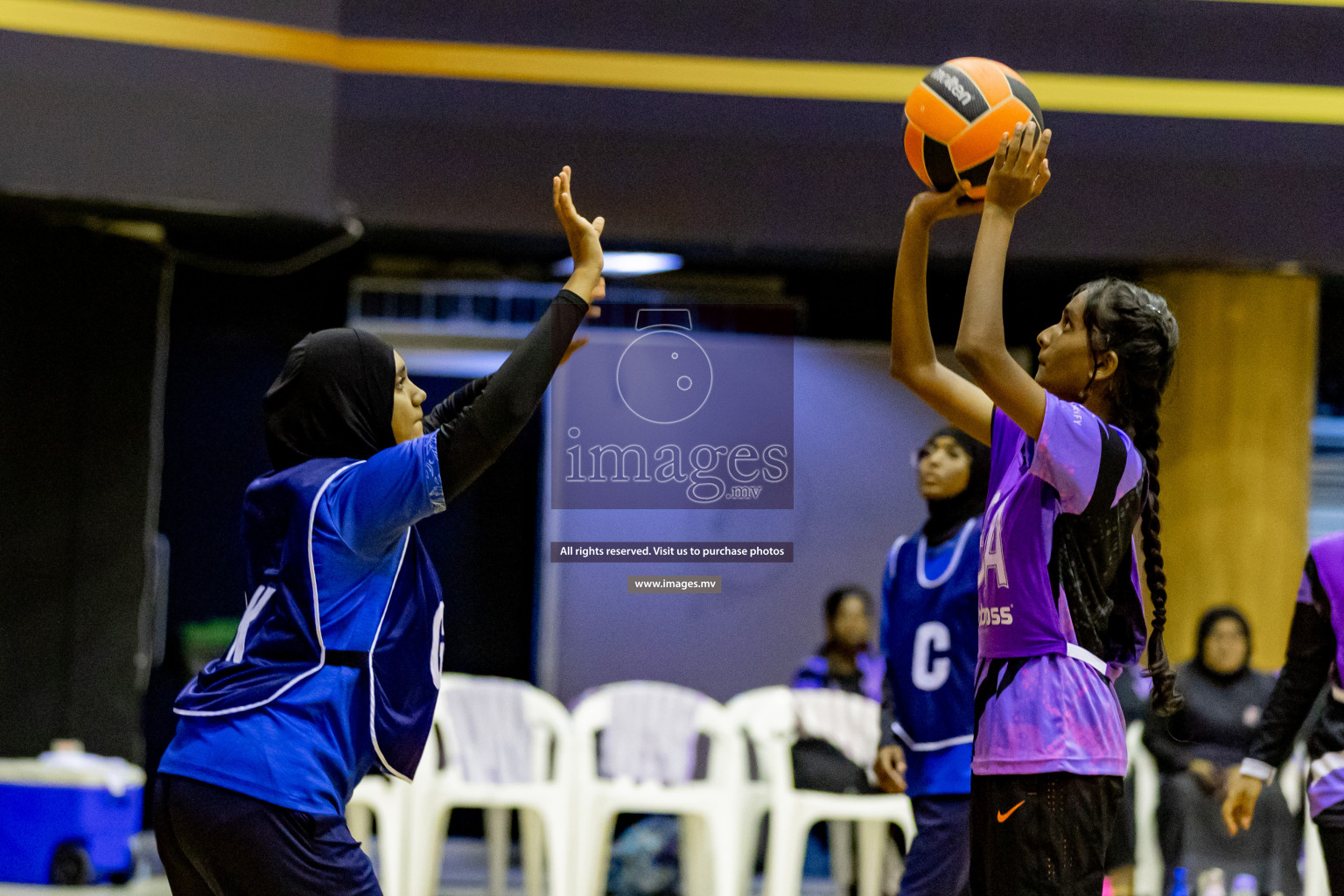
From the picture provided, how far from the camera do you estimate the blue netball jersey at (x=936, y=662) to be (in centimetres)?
355

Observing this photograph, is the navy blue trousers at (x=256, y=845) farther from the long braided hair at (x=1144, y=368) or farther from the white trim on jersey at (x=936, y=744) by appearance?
the white trim on jersey at (x=936, y=744)

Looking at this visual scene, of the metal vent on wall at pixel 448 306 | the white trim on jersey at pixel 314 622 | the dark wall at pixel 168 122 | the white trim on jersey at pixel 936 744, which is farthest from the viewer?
the metal vent on wall at pixel 448 306

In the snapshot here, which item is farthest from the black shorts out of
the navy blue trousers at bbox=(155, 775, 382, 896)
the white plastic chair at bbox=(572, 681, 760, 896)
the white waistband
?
the white plastic chair at bbox=(572, 681, 760, 896)

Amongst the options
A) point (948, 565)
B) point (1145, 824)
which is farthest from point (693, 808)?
point (1145, 824)

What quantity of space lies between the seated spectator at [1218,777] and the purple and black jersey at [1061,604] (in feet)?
10.5

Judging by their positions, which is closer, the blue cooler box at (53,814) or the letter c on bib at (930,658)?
the letter c on bib at (930,658)

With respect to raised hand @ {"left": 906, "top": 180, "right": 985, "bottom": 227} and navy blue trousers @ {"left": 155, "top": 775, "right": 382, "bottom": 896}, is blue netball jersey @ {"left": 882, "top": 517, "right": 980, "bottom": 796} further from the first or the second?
navy blue trousers @ {"left": 155, "top": 775, "right": 382, "bottom": 896}

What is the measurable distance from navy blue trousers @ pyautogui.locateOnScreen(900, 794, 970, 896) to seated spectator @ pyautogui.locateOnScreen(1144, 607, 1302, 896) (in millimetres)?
2147

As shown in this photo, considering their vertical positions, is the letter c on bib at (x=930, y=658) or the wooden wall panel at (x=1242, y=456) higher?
the wooden wall panel at (x=1242, y=456)

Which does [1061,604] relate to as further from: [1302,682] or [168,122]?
[168,122]

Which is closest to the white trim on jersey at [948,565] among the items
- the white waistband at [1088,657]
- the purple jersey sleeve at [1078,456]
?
the white waistband at [1088,657]

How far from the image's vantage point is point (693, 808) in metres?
4.87

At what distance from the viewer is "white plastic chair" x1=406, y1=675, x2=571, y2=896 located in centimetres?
497

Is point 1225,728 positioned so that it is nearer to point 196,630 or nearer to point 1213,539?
point 1213,539
